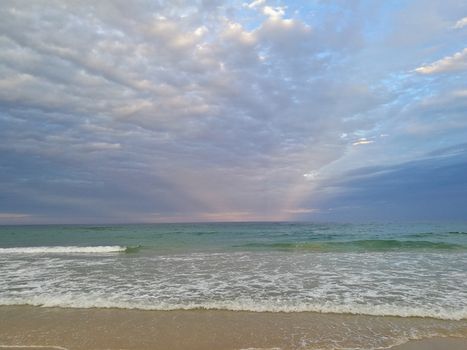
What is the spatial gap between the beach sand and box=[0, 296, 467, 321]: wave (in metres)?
0.27

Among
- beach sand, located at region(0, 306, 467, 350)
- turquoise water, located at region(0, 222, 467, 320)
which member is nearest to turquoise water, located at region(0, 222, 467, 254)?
turquoise water, located at region(0, 222, 467, 320)

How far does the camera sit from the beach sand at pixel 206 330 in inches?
234

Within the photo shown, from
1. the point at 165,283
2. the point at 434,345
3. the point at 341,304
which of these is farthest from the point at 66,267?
the point at 434,345

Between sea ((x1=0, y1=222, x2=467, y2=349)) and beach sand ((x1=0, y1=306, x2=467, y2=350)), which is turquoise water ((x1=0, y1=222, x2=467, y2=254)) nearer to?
sea ((x1=0, y1=222, x2=467, y2=349))

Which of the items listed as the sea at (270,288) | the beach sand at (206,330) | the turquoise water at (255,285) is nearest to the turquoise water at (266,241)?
the turquoise water at (255,285)

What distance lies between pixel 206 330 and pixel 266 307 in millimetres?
2060

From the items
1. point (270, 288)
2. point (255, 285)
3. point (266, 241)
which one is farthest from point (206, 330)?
point (266, 241)

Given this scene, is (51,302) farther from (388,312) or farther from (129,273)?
(388,312)

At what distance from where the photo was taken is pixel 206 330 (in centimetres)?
667

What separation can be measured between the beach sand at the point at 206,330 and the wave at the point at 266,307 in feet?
0.87

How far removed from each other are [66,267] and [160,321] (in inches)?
395

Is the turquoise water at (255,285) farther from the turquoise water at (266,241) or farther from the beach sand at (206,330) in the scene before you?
the turquoise water at (266,241)

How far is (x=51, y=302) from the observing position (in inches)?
348

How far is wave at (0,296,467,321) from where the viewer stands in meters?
7.66
